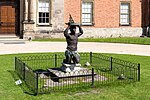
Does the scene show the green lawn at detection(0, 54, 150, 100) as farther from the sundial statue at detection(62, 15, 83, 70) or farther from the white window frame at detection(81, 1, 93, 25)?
the white window frame at detection(81, 1, 93, 25)

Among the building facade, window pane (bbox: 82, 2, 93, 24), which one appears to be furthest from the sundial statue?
window pane (bbox: 82, 2, 93, 24)

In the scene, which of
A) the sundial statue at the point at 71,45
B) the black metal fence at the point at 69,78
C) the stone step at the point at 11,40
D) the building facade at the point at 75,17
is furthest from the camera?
the building facade at the point at 75,17

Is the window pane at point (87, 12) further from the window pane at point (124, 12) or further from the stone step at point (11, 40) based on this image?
the stone step at point (11, 40)

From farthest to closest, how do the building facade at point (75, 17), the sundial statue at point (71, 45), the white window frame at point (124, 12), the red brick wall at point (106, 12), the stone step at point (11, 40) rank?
the white window frame at point (124, 12), the red brick wall at point (106, 12), the building facade at point (75, 17), the stone step at point (11, 40), the sundial statue at point (71, 45)

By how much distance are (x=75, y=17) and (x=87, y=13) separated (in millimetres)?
1546

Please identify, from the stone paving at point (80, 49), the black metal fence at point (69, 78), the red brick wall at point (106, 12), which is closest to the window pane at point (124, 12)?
the red brick wall at point (106, 12)

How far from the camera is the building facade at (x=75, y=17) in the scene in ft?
83.9

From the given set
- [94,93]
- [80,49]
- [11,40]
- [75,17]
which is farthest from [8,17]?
[94,93]

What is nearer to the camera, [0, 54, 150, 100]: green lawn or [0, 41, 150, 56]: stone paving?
[0, 54, 150, 100]: green lawn

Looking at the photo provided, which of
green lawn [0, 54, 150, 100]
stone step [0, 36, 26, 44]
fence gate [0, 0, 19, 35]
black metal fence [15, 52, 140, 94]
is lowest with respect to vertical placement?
green lawn [0, 54, 150, 100]

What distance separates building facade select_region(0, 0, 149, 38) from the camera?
2556 centimetres

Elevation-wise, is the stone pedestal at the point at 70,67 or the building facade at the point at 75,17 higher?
the building facade at the point at 75,17

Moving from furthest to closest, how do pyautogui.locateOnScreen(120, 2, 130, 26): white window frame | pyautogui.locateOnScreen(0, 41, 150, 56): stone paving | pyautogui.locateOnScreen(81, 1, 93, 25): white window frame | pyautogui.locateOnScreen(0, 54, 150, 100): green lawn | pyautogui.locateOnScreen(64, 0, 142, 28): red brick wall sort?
1. pyautogui.locateOnScreen(120, 2, 130, 26): white window frame
2. pyautogui.locateOnScreen(81, 1, 93, 25): white window frame
3. pyautogui.locateOnScreen(64, 0, 142, 28): red brick wall
4. pyautogui.locateOnScreen(0, 41, 150, 56): stone paving
5. pyautogui.locateOnScreen(0, 54, 150, 100): green lawn

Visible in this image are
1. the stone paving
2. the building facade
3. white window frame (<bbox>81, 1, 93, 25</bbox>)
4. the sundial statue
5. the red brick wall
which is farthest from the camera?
white window frame (<bbox>81, 1, 93, 25</bbox>)
